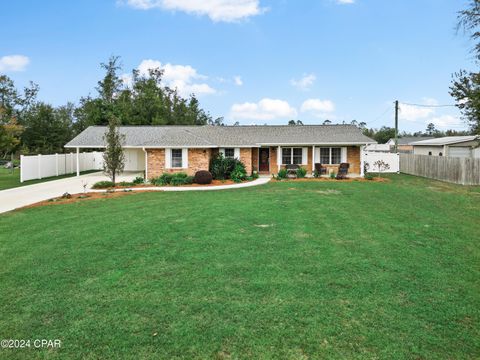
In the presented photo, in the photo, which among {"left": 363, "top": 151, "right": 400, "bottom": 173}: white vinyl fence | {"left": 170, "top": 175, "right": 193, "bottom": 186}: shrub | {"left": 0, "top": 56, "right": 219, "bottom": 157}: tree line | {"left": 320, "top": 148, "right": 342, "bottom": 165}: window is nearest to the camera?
{"left": 170, "top": 175, "right": 193, "bottom": 186}: shrub

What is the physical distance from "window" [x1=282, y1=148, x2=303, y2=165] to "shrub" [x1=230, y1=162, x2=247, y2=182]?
4.56m

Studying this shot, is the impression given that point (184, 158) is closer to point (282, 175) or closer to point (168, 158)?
point (168, 158)

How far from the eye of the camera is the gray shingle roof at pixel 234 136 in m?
23.0

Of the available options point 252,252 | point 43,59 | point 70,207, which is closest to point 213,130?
point 43,59

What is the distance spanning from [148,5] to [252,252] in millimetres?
18175

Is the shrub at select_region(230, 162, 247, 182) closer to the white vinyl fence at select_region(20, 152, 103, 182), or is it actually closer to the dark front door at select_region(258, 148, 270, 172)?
the dark front door at select_region(258, 148, 270, 172)

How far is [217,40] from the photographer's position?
26.1 meters

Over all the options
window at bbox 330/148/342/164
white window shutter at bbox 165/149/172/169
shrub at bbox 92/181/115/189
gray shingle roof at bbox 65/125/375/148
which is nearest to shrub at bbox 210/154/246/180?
gray shingle roof at bbox 65/125/375/148

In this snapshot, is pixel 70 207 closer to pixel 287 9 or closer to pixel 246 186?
pixel 246 186

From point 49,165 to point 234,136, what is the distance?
1357 cm

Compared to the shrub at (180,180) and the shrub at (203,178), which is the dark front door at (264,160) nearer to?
the shrub at (203,178)

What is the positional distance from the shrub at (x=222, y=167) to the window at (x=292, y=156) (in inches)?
188

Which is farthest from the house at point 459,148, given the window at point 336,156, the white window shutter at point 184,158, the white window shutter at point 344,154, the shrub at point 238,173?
the white window shutter at point 184,158

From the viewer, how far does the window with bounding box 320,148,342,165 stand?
25250mm
